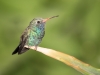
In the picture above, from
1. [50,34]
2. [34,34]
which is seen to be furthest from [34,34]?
[50,34]

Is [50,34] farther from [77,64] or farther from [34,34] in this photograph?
[77,64]

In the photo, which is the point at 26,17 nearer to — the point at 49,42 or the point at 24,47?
the point at 49,42

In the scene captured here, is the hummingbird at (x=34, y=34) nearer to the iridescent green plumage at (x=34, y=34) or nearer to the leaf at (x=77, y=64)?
the iridescent green plumage at (x=34, y=34)

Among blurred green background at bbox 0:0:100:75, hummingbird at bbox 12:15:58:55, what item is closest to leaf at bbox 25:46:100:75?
hummingbird at bbox 12:15:58:55

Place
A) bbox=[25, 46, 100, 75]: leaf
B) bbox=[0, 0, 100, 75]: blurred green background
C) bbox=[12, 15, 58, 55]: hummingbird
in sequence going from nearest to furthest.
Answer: bbox=[25, 46, 100, 75]: leaf, bbox=[12, 15, 58, 55]: hummingbird, bbox=[0, 0, 100, 75]: blurred green background

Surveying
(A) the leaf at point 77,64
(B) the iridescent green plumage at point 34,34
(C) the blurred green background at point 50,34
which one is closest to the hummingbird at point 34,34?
(B) the iridescent green plumage at point 34,34

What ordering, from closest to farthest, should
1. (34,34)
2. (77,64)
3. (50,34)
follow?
(77,64)
(34,34)
(50,34)

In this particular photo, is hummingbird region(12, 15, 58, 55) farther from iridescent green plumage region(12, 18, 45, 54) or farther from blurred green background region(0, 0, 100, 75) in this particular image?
blurred green background region(0, 0, 100, 75)

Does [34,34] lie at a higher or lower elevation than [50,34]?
higher
